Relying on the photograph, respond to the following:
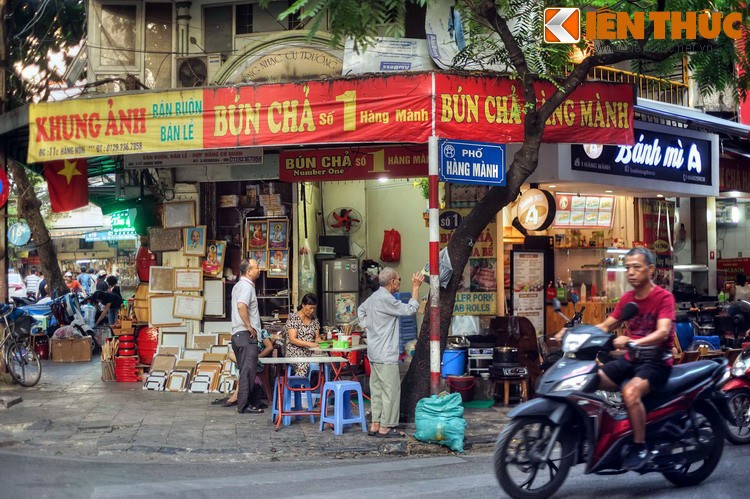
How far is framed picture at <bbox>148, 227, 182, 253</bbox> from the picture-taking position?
1344cm

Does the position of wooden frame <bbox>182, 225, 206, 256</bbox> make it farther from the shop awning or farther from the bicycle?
the shop awning

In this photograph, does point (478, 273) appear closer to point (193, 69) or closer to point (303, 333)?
point (303, 333)

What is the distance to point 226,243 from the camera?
13.5 metres

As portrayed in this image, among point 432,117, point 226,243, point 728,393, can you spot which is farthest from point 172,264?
point 728,393

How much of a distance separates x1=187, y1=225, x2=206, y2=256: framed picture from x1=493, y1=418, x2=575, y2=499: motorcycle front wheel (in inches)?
315

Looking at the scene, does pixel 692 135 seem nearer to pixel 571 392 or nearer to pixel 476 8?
pixel 476 8

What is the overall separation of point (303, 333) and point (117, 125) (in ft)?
12.0

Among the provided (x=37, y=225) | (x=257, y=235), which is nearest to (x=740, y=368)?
(x=257, y=235)

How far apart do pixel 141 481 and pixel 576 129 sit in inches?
270

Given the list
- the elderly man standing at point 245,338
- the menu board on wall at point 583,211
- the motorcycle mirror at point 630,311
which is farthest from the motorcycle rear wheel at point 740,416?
the menu board on wall at point 583,211

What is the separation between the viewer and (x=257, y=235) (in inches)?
533

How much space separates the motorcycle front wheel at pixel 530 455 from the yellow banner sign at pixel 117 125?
6157mm

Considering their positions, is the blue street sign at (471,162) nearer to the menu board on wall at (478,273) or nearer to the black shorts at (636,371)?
the black shorts at (636,371)

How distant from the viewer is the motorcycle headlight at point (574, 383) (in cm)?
629
